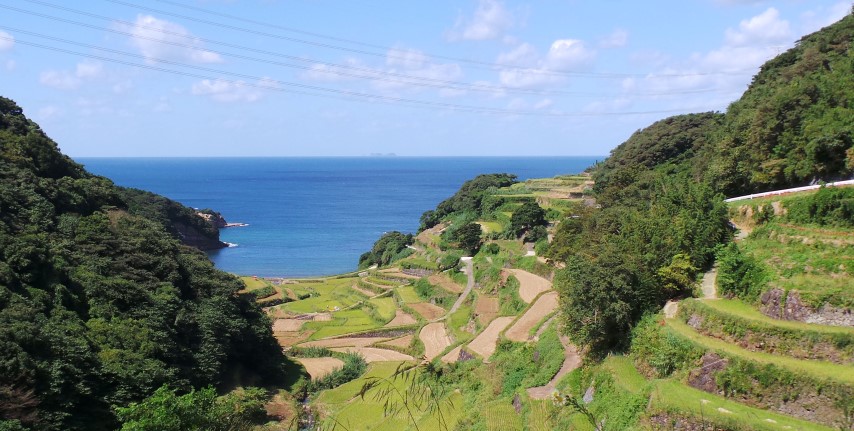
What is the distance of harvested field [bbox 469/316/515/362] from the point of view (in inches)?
914

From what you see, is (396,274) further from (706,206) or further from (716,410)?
(716,410)

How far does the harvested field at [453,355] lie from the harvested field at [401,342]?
5.49m

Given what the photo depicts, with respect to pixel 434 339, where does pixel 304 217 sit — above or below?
below

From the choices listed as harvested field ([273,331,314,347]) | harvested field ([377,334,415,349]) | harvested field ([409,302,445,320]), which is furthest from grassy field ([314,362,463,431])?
harvested field ([273,331,314,347])

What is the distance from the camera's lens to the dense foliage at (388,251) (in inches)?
2237

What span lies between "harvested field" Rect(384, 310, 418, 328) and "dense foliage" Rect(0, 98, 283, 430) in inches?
298

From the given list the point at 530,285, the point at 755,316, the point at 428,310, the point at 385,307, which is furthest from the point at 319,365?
the point at 755,316

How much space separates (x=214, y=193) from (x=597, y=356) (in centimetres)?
14497

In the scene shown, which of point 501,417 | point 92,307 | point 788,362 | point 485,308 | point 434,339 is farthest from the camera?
point 485,308

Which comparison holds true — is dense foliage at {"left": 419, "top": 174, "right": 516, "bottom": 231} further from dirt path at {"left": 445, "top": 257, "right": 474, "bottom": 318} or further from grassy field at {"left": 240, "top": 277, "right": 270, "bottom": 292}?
grassy field at {"left": 240, "top": 277, "right": 270, "bottom": 292}

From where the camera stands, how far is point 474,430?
16469mm

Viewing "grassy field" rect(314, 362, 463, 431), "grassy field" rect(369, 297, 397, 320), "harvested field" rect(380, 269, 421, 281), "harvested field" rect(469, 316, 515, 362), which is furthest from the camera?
"harvested field" rect(380, 269, 421, 281)

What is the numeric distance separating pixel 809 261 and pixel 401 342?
68.6 feet

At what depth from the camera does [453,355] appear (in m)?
Result: 25.2
